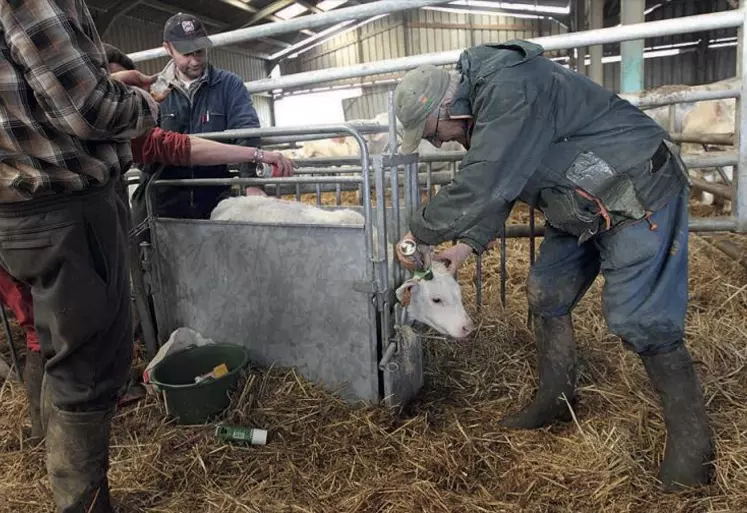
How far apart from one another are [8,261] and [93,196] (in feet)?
1.10

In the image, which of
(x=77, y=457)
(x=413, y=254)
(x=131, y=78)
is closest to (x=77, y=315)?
(x=77, y=457)

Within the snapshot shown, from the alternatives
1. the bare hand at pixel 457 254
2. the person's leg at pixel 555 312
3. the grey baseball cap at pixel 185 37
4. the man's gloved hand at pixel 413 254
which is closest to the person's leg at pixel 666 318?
the person's leg at pixel 555 312

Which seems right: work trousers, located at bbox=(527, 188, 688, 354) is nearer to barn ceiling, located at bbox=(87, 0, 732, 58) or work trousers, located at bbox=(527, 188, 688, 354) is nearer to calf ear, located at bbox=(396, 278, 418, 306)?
calf ear, located at bbox=(396, 278, 418, 306)

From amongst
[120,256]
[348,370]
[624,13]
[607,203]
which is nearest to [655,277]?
[607,203]

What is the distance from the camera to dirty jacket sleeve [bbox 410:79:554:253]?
7.04 feet

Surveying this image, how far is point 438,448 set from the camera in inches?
104

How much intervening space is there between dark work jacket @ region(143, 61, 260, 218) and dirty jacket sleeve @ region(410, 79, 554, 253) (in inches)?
76.4

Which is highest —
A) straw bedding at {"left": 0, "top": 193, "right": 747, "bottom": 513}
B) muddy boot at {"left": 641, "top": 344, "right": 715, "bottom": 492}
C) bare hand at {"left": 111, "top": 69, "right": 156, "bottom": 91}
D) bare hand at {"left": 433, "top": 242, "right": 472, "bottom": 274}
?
bare hand at {"left": 111, "top": 69, "right": 156, "bottom": 91}

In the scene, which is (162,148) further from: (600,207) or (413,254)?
(600,207)

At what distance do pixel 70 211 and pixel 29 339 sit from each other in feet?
3.88

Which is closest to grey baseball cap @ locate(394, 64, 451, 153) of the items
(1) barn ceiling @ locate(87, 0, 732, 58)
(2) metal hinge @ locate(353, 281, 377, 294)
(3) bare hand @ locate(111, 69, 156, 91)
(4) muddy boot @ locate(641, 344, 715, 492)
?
(2) metal hinge @ locate(353, 281, 377, 294)

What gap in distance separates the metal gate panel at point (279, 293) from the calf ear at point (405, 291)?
144 mm

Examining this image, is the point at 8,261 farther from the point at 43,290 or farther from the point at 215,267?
the point at 215,267

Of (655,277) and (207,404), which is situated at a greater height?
(655,277)
